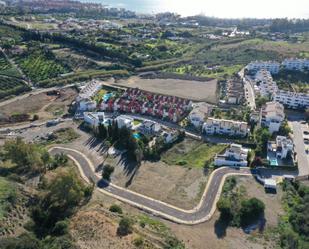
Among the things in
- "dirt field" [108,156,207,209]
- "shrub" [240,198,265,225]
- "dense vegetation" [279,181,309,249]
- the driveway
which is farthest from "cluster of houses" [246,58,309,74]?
"shrub" [240,198,265,225]

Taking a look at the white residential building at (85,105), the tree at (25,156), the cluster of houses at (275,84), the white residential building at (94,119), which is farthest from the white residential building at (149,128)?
the cluster of houses at (275,84)

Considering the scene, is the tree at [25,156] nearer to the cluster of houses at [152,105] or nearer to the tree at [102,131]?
the tree at [102,131]

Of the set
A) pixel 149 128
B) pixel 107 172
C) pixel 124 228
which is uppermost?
pixel 124 228

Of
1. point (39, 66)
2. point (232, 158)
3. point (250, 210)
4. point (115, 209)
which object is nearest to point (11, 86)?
point (39, 66)

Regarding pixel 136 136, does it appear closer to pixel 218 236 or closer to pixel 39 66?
pixel 218 236

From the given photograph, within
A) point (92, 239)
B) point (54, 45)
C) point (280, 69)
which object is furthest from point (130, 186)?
point (54, 45)

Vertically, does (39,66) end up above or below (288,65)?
below

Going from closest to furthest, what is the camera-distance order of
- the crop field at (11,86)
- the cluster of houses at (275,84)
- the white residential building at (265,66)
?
1. the cluster of houses at (275,84)
2. the crop field at (11,86)
3. the white residential building at (265,66)
